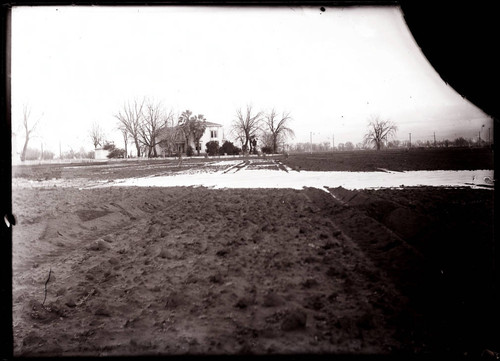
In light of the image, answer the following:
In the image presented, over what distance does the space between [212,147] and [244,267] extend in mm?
864

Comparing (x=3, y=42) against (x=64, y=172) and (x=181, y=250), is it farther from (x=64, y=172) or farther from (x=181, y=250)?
(x=181, y=250)

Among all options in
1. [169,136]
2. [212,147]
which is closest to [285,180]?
[212,147]

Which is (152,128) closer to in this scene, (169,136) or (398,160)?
(169,136)

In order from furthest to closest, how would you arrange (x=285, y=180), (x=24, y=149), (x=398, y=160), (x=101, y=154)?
(x=285, y=180), (x=101, y=154), (x=398, y=160), (x=24, y=149)

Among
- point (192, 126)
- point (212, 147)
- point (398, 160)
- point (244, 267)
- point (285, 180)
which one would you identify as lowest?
point (244, 267)

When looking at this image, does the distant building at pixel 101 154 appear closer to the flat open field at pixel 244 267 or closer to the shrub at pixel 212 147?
the flat open field at pixel 244 267

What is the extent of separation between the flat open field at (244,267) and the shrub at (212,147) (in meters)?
0.07

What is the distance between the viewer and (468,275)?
1874mm

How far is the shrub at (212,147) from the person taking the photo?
90.0 inches

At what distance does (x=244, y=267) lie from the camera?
2076mm

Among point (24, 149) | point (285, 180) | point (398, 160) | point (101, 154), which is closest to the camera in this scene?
point (24, 149)

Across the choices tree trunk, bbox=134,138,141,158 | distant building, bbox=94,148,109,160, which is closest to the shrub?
tree trunk, bbox=134,138,141,158

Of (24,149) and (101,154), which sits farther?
(101,154)

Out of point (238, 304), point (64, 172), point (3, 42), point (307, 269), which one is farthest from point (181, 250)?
point (3, 42)
